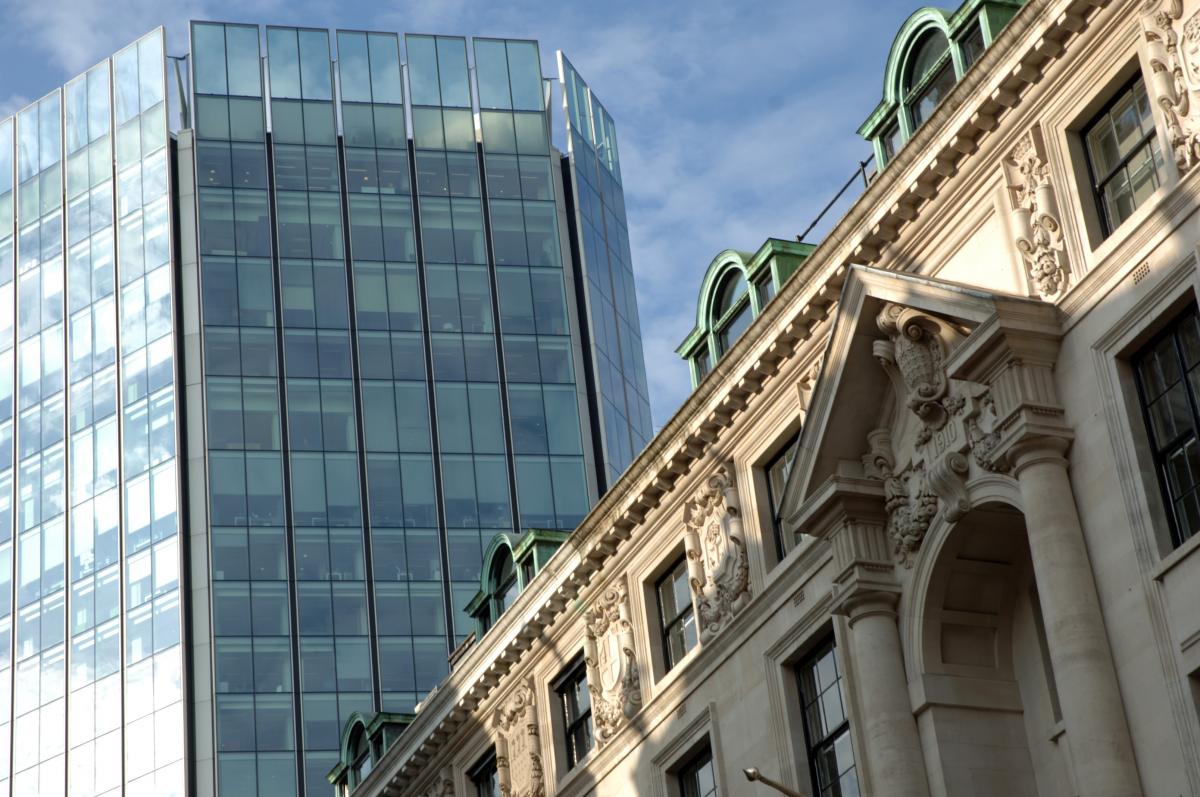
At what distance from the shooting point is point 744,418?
36.2 meters

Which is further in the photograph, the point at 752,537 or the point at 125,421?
the point at 125,421

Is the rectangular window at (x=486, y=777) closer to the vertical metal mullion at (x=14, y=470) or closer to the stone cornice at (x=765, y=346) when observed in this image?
the stone cornice at (x=765, y=346)

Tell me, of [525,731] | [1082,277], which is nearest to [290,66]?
[525,731]

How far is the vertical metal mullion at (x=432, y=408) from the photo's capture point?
284ft

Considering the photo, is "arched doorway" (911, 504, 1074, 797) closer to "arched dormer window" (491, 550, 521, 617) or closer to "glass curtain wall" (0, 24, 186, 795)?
"arched dormer window" (491, 550, 521, 617)

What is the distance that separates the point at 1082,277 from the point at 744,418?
911 cm

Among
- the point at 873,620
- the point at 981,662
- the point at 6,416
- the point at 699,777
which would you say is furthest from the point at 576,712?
the point at 6,416

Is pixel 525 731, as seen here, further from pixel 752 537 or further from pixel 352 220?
pixel 352 220

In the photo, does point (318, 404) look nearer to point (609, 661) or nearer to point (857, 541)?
point (609, 661)

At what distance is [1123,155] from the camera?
28.3 metres

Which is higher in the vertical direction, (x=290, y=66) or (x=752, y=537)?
(x=290, y=66)

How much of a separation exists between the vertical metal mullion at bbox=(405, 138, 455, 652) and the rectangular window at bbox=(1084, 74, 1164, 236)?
2321 inches

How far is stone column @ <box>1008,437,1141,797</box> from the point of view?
25688mm

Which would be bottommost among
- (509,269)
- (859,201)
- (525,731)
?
(525,731)
